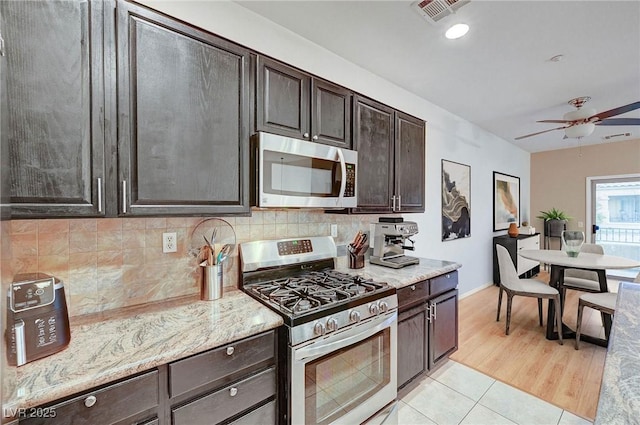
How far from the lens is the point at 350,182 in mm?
1977

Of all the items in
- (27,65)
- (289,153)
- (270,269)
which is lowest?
(270,269)

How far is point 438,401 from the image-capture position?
2055 millimetres

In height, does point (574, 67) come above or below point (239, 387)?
above

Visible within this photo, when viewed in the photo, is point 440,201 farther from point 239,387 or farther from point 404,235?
point 239,387

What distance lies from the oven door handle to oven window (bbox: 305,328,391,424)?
0.06m

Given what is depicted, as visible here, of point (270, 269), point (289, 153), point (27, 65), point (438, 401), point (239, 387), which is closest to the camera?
point (27, 65)

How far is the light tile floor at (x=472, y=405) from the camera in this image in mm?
1866

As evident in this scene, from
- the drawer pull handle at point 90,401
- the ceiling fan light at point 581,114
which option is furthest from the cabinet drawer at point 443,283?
the ceiling fan light at point 581,114

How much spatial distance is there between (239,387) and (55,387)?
63 centimetres

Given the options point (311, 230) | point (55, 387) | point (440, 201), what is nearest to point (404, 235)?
point (311, 230)

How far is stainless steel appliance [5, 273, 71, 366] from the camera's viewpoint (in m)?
0.91

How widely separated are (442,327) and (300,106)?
207 centimetres

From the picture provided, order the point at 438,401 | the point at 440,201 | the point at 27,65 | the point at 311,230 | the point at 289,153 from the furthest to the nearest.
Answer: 1. the point at 440,201
2. the point at 311,230
3. the point at 438,401
4. the point at 289,153
5. the point at 27,65

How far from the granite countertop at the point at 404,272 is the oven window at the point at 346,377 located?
0.35 meters
